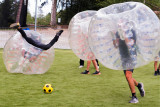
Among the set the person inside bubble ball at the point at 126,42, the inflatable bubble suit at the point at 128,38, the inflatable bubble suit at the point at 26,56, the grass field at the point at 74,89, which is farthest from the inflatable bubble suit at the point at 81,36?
the person inside bubble ball at the point at 126,42

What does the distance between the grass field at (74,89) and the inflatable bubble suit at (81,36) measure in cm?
76

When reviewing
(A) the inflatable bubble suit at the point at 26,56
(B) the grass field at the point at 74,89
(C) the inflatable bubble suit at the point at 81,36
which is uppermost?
(C) the inflatable bubble suit at the point at 81,36

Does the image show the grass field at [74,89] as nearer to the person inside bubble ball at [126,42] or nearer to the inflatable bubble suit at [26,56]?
the inflatable bubble suit at [26,56]

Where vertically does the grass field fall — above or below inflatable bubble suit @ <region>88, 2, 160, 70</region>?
below

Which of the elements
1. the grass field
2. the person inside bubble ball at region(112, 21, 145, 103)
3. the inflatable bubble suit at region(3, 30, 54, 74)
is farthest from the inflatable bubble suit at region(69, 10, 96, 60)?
the person inside bubble ball at region(112, 21, 145, 103)

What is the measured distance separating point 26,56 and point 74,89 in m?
2.43

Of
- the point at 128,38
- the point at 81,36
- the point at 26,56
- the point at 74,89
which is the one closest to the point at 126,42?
the point at 128,38

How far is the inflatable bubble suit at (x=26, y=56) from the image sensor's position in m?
8.47

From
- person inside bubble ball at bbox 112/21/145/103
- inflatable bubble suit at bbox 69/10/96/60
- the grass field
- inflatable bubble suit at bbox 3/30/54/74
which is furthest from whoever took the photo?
inflatable bubble suit at bbox 3/30/54/74

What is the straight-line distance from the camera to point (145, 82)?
7668mm

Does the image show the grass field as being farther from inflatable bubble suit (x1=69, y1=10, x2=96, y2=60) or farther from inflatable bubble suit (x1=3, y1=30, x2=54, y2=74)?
inflatable bubble suit (x1=69, y1=10, x2=96, y2=60)

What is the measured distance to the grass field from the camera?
217 inches

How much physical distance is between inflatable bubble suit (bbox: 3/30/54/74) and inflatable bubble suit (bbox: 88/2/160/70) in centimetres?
376

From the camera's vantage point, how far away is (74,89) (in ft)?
22.1
